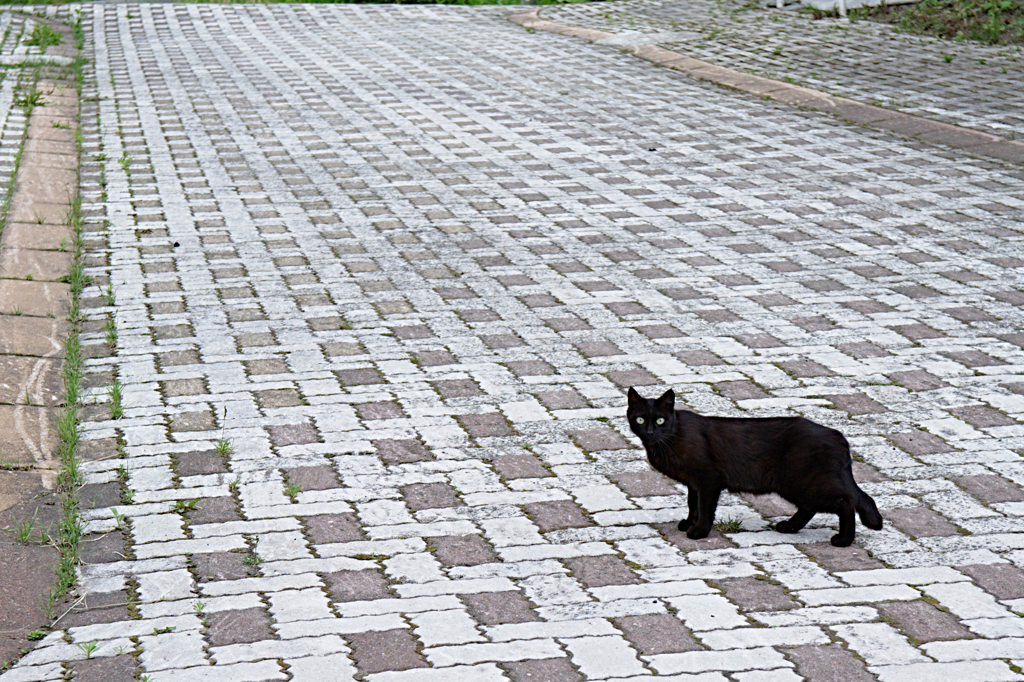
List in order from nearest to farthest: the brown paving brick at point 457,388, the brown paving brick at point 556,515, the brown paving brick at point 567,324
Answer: the brown paving brick at point 556,515
the brown paving brick at point 457,388
the brown paving brick at point 567,324

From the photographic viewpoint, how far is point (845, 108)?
492 inches

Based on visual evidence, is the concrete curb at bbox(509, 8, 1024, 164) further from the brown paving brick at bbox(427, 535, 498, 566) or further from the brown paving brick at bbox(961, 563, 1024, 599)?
the brown paving brick at bbox(427, 535, 498, 566)

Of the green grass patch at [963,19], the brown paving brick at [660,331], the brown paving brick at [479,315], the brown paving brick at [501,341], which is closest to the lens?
the brown paving brick at [501,341]

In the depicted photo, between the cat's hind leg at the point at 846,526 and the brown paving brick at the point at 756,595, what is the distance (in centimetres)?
42

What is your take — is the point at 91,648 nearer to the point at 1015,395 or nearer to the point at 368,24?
the point at 1015,395

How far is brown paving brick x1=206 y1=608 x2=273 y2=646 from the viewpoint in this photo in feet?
12.3

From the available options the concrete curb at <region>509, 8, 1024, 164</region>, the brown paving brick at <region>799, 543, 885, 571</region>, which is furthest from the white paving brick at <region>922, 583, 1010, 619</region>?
the concrete curb at <region>509, 8, 1024, 164</region>

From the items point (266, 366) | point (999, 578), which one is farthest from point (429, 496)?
point (999, 578)

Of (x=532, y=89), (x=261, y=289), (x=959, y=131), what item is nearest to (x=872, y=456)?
(x=261, y=289)

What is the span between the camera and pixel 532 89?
565 inches

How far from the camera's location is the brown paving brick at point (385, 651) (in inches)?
142

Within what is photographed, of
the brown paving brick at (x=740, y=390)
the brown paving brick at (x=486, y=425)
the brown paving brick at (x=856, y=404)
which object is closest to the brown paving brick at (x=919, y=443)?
the brown paving brick at (x=856, y=404)

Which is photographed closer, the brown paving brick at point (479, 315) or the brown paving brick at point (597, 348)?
the brown paving brick at point (597, 348)

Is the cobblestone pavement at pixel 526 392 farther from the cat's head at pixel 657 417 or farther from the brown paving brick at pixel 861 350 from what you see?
the cat's head at pixel 657 417
